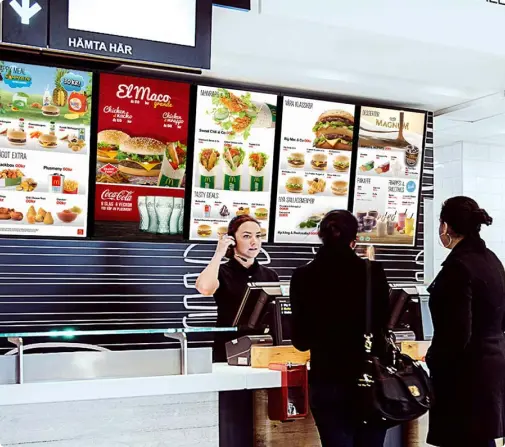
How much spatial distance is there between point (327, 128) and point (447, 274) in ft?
7.59

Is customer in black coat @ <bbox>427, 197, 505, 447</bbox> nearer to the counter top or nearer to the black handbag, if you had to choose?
the black handbag

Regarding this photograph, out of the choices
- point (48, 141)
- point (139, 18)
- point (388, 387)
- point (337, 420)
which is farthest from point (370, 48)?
point (337, 420)

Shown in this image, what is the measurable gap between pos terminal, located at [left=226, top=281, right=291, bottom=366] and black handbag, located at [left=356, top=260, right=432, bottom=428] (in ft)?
2.77

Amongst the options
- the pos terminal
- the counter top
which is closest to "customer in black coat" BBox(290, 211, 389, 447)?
the counter top

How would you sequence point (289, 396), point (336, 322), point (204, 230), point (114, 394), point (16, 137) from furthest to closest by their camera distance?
point (204, 230)
point (16, 137)
point (289, 396)
point (114, 394)
point (336, 322)

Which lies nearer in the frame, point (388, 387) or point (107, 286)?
point (388, 387)

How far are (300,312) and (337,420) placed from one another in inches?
17.4

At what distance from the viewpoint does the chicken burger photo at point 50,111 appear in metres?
4.49

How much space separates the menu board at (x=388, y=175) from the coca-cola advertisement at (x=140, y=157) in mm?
1378

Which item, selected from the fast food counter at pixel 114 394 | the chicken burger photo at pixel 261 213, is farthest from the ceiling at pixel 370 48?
the fast food counter at pixel 114 394

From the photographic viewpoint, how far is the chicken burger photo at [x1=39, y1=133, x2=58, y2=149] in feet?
14.8

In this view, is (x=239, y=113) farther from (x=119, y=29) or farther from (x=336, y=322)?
(x=336, y=322)

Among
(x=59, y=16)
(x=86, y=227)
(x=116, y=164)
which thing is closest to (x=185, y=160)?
Answer: (x=116, y=164)

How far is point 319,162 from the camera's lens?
5.27 metres
